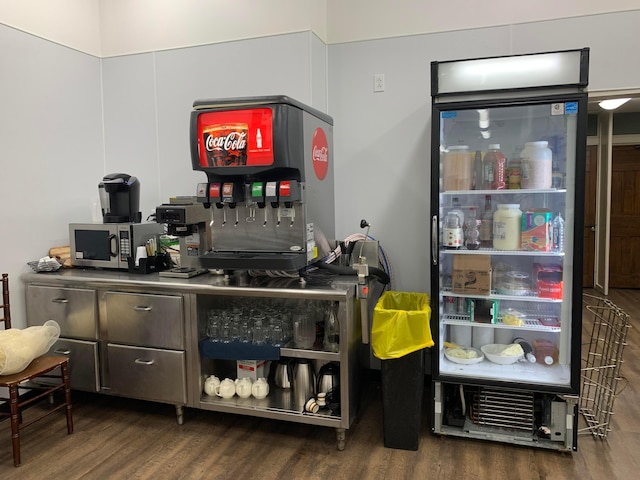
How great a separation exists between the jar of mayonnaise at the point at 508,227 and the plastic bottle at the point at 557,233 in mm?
175

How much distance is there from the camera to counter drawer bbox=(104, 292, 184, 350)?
2846 millimetres

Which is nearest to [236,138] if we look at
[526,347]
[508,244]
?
[508,244]

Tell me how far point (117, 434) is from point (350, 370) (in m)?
1.44

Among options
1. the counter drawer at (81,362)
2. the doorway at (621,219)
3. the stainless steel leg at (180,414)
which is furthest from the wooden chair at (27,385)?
the doorway at (621,219)

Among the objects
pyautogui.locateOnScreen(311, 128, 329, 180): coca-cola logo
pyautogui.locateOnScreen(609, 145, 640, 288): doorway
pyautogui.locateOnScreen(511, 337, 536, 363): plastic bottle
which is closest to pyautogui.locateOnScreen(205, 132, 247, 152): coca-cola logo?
pyautogui.locateOnScreen(311, 128, 329, 180): coca-cola logo

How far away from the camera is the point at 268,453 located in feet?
8.70

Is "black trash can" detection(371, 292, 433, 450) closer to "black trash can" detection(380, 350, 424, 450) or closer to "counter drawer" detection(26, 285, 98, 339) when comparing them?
"black trash can" detection(380, 350, 424, 450)

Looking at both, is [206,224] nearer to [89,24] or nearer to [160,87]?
[160,87]

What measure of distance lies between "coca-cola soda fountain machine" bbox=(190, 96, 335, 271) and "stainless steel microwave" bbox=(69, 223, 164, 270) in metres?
0.72

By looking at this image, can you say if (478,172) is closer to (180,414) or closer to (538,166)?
(538,166)

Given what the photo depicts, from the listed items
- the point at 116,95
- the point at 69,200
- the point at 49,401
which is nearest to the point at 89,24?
the point at 116,95

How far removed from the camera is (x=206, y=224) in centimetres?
311

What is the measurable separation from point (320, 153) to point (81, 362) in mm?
1998

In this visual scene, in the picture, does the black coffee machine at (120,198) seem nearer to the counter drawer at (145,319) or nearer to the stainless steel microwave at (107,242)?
A: the stainless steel microwave at (107,242)
